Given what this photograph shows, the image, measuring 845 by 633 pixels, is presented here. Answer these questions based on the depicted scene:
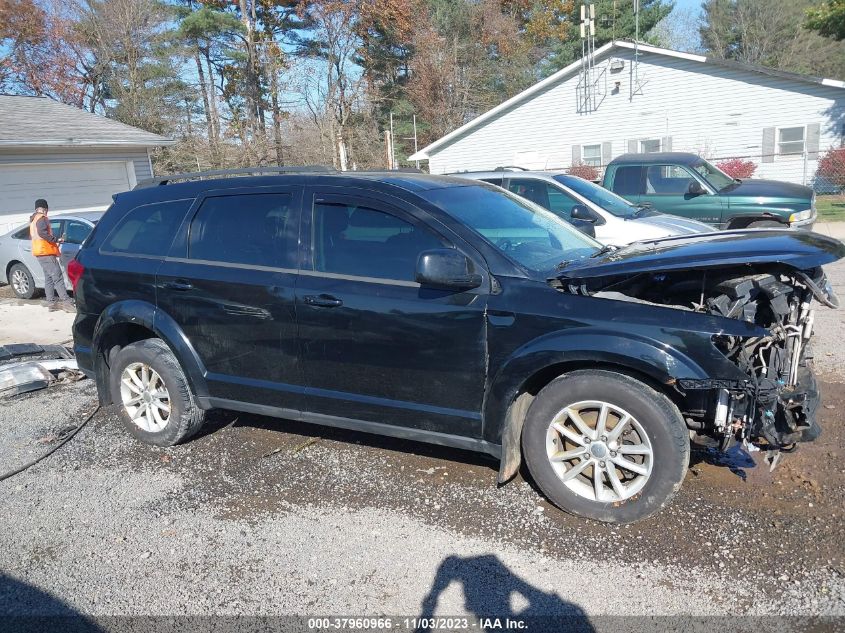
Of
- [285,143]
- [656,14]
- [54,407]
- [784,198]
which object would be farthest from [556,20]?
[54,407]

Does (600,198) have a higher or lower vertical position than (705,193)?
higher

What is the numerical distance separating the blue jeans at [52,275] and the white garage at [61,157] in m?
5.28

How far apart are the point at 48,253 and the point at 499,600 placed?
31.8 ft

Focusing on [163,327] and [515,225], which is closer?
[515,225]

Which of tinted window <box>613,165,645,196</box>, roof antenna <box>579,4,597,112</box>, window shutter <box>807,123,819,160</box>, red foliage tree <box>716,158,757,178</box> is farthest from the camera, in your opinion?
roof antenna <box>579,4,597,112</box>

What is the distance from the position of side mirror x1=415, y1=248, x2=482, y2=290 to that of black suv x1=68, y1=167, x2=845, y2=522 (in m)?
0.01

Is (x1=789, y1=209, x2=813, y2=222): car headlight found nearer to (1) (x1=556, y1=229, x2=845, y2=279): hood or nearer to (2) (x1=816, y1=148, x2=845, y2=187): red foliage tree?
(1) (x1=556, y1=229, x2=845, y2=279): hood

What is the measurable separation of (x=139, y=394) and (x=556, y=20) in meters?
41.3

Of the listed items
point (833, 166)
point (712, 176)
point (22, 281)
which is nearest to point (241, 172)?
point (22, 281)

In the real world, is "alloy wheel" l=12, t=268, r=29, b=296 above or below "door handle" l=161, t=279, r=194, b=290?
below

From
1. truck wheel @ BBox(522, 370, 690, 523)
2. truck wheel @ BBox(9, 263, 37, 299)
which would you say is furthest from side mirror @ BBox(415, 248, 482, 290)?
truck wheel @ BBox(9, 263, 37, 299)

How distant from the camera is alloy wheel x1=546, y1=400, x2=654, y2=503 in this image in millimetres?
3452

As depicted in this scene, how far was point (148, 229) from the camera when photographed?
16.0 feet

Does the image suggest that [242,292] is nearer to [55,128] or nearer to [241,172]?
[241,172]
